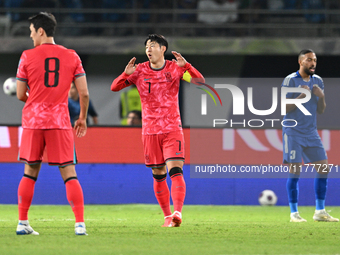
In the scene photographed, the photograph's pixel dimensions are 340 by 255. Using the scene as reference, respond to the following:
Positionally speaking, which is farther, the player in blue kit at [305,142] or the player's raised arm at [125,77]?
the player in blue kit at [305,142]

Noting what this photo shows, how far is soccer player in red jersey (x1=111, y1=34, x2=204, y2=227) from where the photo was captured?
6.03 m

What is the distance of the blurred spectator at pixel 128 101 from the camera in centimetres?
1569

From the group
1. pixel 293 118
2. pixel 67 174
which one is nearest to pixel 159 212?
pixel 293 118

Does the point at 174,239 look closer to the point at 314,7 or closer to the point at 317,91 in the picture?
the point at 317,91

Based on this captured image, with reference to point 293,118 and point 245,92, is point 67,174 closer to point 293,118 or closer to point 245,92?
point 293,118

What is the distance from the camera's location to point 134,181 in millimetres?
10000

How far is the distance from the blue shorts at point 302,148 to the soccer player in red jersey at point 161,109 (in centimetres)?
182

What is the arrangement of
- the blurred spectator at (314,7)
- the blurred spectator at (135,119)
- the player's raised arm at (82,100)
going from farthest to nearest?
the blurred spectator at (314,7) → the blurred spectator at (135,119) → the player's raised arm at (82,100)

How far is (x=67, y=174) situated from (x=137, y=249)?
1104mm

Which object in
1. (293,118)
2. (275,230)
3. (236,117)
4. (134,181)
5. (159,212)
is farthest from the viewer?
(236,117)

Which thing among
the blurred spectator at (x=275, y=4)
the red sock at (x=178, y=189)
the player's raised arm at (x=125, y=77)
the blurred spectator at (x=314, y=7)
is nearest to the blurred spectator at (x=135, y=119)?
the player's raised arm at (x=125, y=77)

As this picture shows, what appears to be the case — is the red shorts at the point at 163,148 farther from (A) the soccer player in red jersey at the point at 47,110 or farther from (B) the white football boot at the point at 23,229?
(B) the white football boot at the point at 23,229

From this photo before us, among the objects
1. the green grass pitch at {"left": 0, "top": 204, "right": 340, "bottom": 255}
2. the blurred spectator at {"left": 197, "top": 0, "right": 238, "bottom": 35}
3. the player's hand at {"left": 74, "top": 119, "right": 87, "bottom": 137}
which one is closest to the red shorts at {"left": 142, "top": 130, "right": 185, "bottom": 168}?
the green grass pitch at {"left": 0, "top": 204, "right": 340, "bottom": 255}

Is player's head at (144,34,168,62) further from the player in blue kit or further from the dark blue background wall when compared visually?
the dark blue background wall
